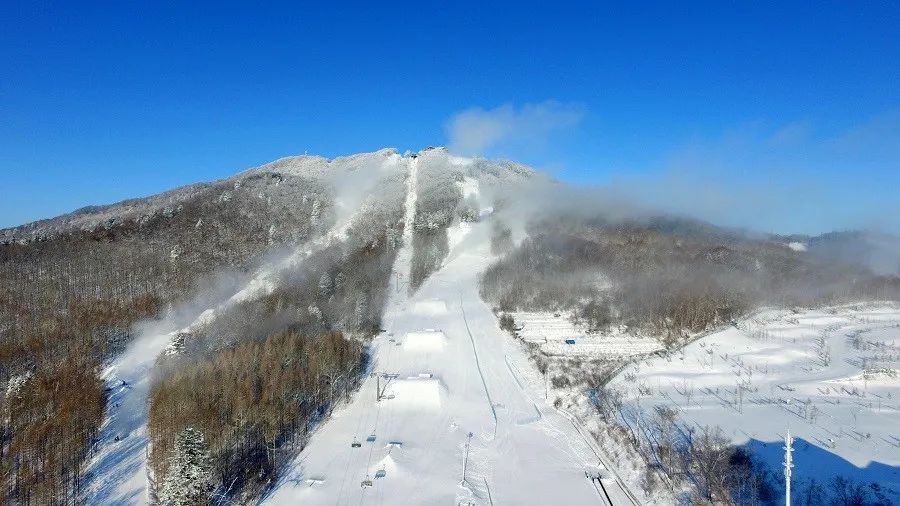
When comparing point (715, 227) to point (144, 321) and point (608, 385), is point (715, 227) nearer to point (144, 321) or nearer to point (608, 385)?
point (608, 385)

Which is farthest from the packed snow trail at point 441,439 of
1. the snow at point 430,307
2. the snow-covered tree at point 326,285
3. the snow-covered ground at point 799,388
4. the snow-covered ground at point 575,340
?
the snow-covered tree at point 326,285

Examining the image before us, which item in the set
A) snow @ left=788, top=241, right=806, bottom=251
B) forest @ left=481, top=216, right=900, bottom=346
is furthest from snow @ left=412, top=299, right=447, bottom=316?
snow @ left=788, top=241, right=806, bottom=251

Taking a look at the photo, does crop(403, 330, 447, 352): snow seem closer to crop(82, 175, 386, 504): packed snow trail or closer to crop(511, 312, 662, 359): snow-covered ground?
crop(511, 312, 662, 359): snow-covered ground

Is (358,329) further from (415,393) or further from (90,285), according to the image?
(90,285)

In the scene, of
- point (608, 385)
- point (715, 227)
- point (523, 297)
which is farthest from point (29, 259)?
point (715, 227)

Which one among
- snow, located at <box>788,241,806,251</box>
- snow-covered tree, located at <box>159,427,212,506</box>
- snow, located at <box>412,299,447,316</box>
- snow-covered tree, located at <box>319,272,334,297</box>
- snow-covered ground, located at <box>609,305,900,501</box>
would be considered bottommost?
snow-covered ground, located at <box>609,305,900,501</box>

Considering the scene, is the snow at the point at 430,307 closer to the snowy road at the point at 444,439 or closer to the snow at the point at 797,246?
the snowy road at the point at 444,439
